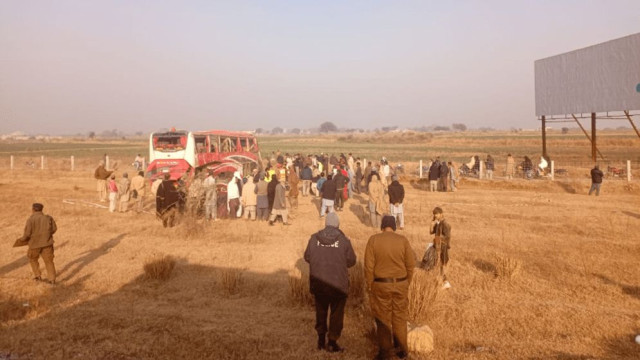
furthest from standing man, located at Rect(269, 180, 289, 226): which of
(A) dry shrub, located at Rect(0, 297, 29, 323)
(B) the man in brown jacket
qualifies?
(A) dry shrub, located at Rect(0, 297, 29, 323)

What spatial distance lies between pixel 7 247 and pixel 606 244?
1454cm

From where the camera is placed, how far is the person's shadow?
33.6 feet

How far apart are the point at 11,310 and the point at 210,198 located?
7509 mm

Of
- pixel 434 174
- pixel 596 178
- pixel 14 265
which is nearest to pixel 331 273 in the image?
pixel 14 265

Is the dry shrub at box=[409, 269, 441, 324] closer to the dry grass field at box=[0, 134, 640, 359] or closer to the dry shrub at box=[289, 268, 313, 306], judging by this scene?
the dry grass field at box=[0, 134, 640, 359]

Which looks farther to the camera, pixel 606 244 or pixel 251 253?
pixel 606 244

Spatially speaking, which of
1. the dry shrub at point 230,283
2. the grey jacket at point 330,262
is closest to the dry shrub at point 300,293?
the dry shrub at point 230,283

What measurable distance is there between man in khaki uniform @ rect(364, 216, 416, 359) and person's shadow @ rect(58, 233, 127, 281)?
6.65 meters

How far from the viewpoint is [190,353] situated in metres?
6.28

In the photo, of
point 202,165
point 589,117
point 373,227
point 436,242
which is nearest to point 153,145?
point 202,165

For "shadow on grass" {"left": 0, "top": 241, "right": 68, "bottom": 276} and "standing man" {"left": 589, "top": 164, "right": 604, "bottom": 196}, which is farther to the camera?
"standing man" {"left": 589, "top": 164, "right": 604, "bottom": 196}

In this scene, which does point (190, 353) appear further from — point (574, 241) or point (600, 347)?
point (574, 241)

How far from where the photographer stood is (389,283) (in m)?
5.82

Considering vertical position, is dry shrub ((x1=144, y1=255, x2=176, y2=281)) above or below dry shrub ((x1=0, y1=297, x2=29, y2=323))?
above
